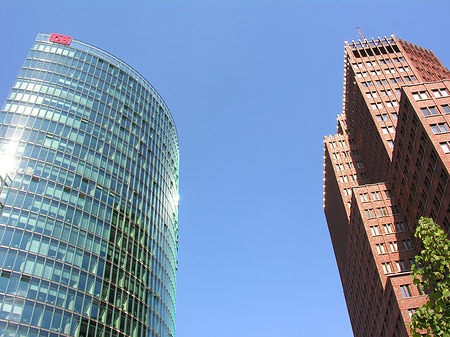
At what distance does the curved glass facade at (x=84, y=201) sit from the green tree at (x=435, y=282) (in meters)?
39.4

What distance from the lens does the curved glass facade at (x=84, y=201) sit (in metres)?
56.4

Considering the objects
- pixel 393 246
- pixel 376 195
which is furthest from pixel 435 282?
pixel 376 195

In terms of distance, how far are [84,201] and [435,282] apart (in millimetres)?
59887

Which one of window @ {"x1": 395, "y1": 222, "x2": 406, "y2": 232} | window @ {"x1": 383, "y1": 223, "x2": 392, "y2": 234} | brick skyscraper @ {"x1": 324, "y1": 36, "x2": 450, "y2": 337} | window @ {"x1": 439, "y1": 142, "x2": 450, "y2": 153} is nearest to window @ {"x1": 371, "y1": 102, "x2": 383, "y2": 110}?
brick skyscraper @ {"x1": 324, "y1": 36, "x2": 450, "y2": 337}

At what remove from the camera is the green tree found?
18422mm

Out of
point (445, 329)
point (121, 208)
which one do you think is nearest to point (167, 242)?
point (121, 208)

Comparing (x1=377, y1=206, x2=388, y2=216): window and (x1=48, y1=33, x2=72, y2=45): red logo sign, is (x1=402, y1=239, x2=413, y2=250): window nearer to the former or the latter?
(x1=377, y1=206, x2=388, y2=216): window

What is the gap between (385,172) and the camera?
316ft

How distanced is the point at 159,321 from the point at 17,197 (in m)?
32.0

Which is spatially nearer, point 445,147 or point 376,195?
point 445,147

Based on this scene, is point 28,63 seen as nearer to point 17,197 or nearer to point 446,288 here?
point 17,197

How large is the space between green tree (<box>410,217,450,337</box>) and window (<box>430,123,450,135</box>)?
50742mm

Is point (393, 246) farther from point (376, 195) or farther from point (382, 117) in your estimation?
point (382, 117)

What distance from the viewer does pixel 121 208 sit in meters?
76.2
